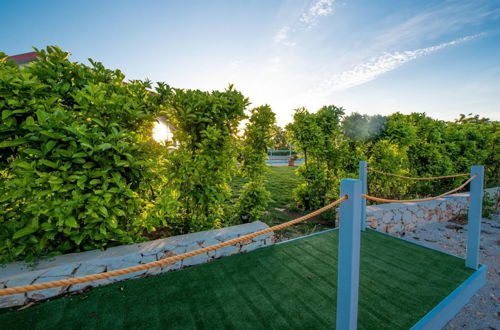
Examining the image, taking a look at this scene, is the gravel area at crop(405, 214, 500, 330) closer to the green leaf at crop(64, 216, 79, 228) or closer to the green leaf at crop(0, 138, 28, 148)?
the green leaf at crop(64, 216, 79, 228)

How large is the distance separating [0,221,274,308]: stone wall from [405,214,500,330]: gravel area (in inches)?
116

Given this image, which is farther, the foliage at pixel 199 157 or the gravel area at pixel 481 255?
the foliage at pixel 199 157

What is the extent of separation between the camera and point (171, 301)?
2.37m

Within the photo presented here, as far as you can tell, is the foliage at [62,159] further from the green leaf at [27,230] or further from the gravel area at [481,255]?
the gravel area at [481,255]

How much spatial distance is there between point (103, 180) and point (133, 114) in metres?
0.91

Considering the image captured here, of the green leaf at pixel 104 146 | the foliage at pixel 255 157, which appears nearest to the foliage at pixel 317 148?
the foliage at pixel 255 157

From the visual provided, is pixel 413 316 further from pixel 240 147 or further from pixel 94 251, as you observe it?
pixel 94 251

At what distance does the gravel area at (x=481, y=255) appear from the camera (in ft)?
8.13

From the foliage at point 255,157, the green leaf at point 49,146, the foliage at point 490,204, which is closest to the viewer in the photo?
the green leaf at point 49,146

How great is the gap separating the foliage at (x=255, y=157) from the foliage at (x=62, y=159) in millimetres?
1875

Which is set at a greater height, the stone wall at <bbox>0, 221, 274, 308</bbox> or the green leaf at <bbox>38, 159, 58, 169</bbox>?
the green leaf at <bbox>38, 159, 58, 169</bbox>


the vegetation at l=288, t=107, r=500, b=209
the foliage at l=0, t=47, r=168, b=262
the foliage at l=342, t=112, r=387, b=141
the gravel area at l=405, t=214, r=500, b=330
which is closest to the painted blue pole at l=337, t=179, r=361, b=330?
the gravel area at l=405, t=214, r=500, b=330

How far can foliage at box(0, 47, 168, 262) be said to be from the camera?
7.32ft

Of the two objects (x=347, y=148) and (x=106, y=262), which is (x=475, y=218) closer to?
(x=347, y=148)
